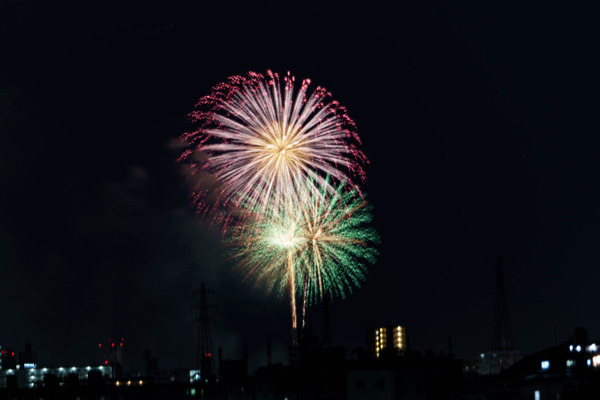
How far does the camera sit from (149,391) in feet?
363

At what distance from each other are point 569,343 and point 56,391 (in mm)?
73434

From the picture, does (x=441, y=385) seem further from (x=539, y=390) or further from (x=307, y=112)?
(x=307, y=112)

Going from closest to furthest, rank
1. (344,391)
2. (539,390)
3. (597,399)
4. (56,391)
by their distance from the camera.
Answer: (597,399)
(539,390)
(344,391)
(56,391)

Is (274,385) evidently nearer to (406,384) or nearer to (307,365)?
(307,365)

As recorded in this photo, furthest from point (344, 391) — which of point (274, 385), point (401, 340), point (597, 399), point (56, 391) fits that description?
point (56, 391)

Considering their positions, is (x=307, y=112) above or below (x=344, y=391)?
above

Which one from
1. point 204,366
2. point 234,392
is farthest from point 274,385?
point 204,366

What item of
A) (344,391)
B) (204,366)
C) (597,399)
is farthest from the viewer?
(204,366)

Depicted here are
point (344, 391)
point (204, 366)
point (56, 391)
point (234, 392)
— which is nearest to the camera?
point (344, 391)

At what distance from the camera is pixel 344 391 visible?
97.8 m

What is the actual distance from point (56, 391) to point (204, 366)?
35.0 m

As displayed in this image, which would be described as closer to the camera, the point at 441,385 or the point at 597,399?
the point at 597,399

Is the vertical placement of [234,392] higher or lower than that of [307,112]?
lower

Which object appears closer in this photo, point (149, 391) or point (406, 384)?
point (406, 384)
